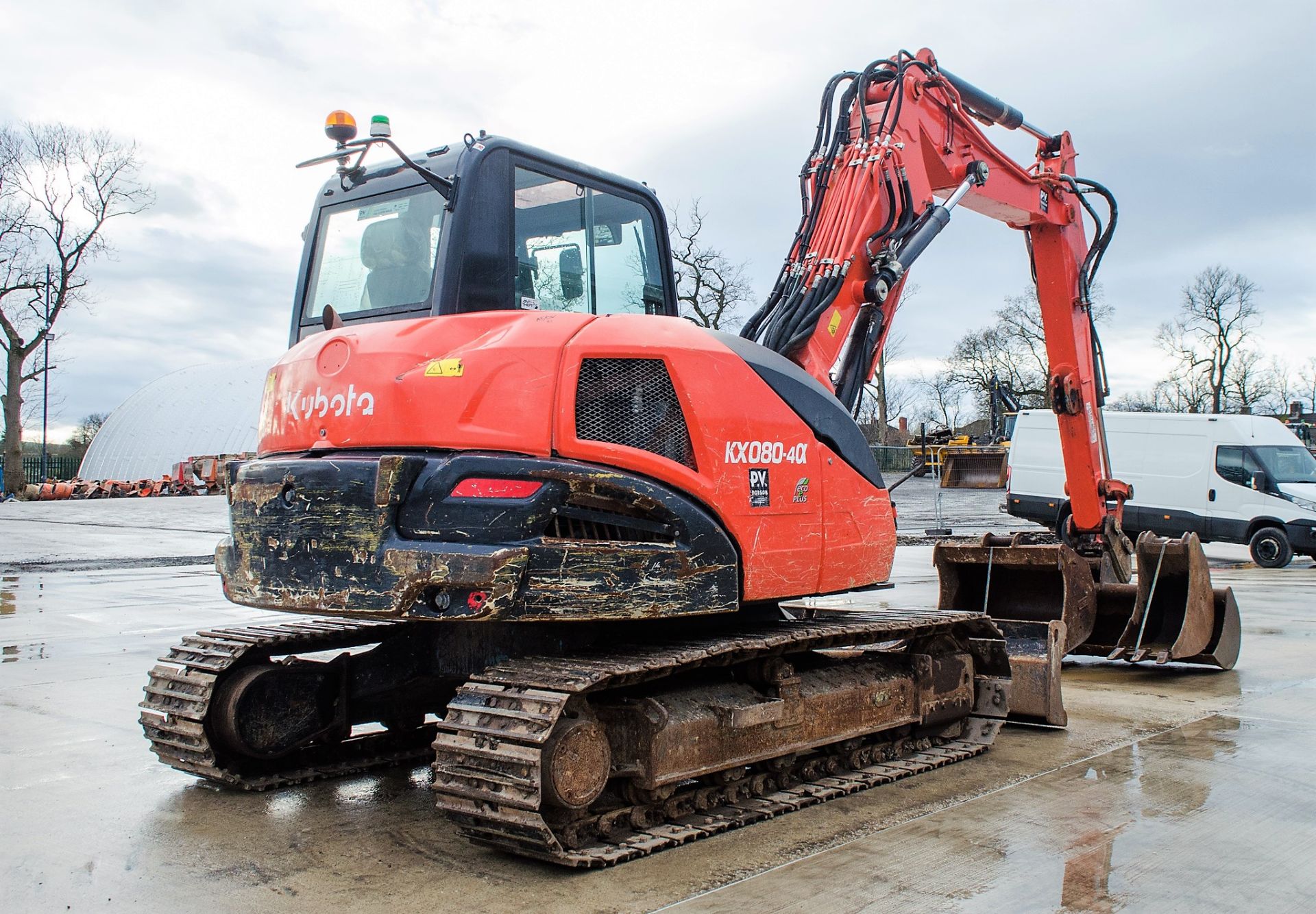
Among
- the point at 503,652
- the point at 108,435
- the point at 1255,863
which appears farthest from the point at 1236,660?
the point at 108,435

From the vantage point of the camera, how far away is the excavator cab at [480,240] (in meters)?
4.91

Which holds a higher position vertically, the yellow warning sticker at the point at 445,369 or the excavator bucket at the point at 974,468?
the excavator bucket at the point at 974,468

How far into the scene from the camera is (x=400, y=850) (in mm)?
4570

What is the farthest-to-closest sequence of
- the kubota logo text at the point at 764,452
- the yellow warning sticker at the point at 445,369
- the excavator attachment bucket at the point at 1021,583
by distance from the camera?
1. the excavator attachment bucket at the point at 1021,583
2. the kubota logo text at the point at 764,452
3. the yellow warning sticker at the point at 445,369

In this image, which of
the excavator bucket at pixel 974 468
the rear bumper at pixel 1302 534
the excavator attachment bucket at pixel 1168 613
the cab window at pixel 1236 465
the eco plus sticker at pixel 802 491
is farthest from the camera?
the excavator bucket at pixel 974 468

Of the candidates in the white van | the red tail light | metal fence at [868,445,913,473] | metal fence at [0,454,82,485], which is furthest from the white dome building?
the red tail light

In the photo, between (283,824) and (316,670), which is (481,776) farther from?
(316,670)

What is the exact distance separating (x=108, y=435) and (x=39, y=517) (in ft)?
102

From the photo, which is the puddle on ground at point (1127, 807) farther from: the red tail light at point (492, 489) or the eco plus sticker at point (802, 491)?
the red tail light at point (492, 489)

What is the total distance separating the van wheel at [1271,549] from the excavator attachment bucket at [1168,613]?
11716mm

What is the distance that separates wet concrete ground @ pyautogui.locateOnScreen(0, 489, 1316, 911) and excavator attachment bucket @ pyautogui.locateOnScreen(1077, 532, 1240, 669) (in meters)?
0.69

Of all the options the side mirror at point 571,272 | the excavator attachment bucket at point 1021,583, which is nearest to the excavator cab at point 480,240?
the side mirror at point 571,272

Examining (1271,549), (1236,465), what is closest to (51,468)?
(1236,465)

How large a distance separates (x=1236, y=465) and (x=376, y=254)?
18.2 m
